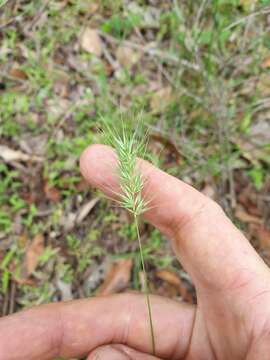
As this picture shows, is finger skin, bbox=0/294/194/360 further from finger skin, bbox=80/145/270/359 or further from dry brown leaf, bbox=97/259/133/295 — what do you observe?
dry brown leaf, bbox=97/259/133/295

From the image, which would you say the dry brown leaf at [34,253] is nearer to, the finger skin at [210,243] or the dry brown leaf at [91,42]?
the finger skin at [210,243]

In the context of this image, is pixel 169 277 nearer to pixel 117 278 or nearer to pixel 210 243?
pixel 117 278

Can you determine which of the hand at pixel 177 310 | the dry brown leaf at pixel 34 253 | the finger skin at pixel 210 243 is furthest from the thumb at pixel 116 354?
the dry brown leaf at pixel 34 253

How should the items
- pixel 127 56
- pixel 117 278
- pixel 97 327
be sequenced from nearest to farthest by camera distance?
pixel 97 327, pixel 117 278, pixel 127 56

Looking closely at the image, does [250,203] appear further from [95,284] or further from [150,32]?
[150,32]

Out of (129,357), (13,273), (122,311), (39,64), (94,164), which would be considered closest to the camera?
(94,164)

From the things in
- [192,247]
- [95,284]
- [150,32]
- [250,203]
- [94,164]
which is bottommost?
[95,284]

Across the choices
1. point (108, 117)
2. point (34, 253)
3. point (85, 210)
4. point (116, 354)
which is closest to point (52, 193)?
point (85, 210)

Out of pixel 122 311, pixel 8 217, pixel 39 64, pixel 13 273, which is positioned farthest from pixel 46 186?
pixel 122 311
